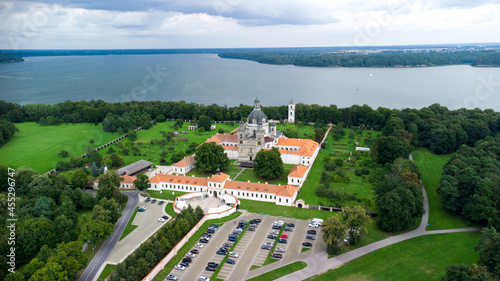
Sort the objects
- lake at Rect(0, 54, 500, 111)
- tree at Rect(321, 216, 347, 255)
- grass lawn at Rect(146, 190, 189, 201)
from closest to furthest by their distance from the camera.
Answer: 1. tree at Rect(321, 216, 347, 255)
2. grass lawn at Rect(146, 190, 189, 201)
3. lake at Rect(0, 54, 500, 111)

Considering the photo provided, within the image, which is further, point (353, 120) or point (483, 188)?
point (353, 120)

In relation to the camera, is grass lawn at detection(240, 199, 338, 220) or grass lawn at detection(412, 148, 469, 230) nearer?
grass lawn at detection(412, 148, 469, 230)

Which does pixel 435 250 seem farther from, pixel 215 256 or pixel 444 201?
pixel 215 256

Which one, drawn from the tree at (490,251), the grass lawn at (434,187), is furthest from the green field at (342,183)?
the tree at (490,251)

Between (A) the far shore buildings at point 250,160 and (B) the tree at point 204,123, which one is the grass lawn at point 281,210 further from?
(B) the tree at point 204,123

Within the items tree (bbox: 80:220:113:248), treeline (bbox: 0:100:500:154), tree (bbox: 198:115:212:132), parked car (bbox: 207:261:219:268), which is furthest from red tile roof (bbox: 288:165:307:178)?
tree (bbox: 198:115:212:132)

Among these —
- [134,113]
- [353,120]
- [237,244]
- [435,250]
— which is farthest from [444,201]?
[134,113]

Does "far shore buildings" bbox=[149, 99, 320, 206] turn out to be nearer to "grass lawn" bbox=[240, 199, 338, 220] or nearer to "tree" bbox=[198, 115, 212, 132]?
"grass lawn" bbox=[240, 199, 338, 220]
